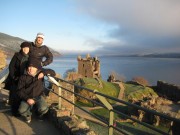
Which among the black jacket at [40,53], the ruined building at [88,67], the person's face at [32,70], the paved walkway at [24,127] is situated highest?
the black jacket at [40,53]

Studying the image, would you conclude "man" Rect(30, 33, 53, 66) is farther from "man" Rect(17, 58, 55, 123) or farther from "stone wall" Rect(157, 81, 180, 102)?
"stone wall" Rect(157, 81, 180, 102)

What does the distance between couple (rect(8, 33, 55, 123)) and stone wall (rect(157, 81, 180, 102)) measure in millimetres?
39138

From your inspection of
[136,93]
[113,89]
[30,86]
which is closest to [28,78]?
[30,86]

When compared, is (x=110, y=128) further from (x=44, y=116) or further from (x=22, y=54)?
(x=22, y=54)

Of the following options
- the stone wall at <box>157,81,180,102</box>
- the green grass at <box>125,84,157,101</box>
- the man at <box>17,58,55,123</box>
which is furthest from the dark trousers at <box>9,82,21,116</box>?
the stone wall at <box>157,81,180,102</box>

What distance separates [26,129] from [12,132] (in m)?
0.35

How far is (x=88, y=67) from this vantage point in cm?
6269

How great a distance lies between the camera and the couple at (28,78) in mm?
7066

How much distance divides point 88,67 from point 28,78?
55.6 m

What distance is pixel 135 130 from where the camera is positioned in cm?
2705

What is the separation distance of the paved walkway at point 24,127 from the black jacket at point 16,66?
115 centimetres

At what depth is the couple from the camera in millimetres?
7066

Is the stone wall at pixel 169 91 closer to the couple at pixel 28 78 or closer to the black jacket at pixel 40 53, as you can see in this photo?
the black jacket at pixel 40 53

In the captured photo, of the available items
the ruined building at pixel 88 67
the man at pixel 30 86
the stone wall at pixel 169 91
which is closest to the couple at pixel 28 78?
the man at pixel 30 86
